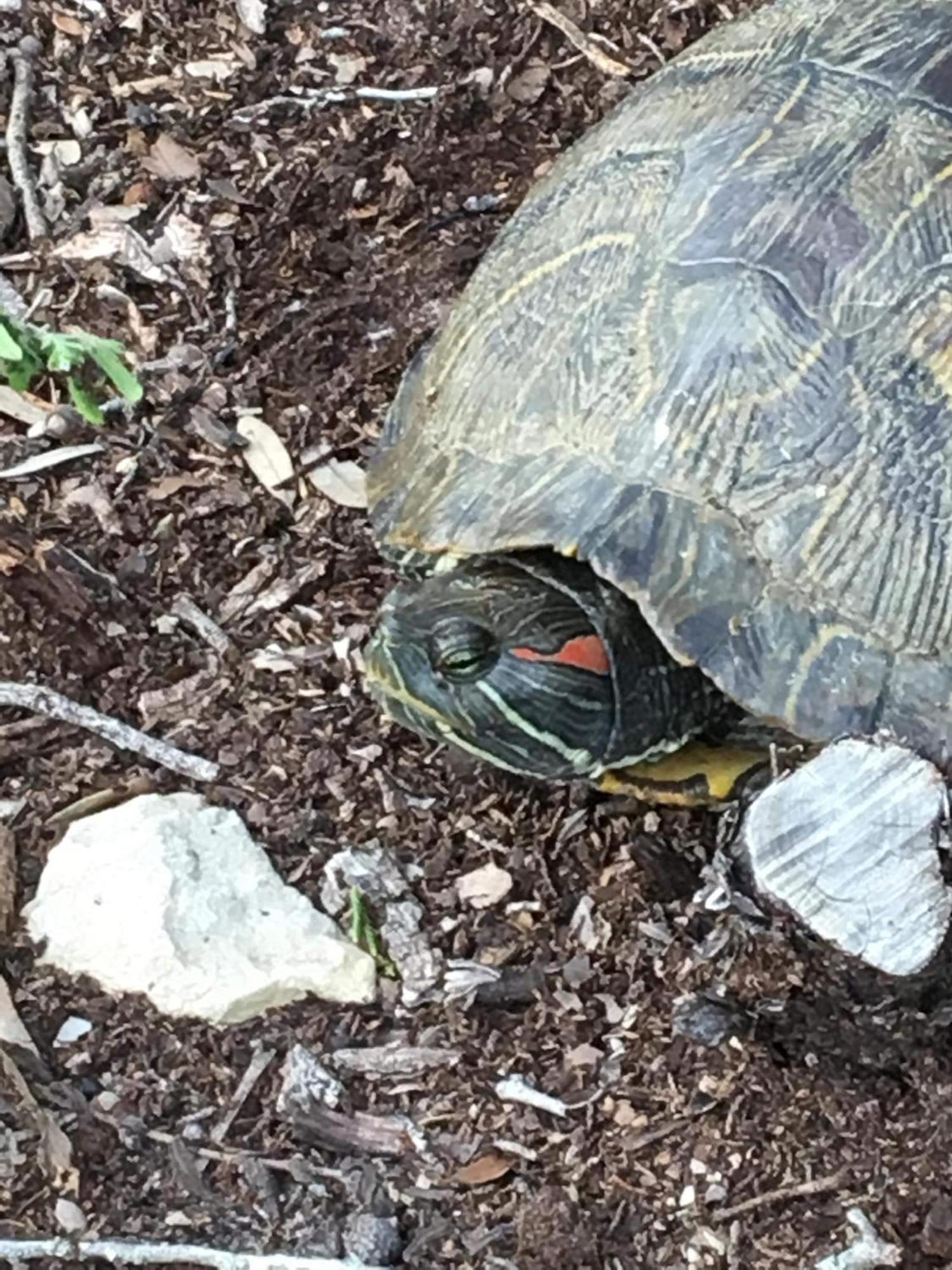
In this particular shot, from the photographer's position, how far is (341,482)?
3775mm

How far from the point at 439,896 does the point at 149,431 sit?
132cm

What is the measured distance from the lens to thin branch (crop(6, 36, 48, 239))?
13.7 ft

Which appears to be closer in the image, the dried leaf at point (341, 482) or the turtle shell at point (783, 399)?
the turtle shell at point (783, 399)

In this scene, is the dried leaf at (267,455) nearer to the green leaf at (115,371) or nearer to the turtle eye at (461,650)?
the green leaf at (115,371)

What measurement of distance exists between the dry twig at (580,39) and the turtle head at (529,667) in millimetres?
1878

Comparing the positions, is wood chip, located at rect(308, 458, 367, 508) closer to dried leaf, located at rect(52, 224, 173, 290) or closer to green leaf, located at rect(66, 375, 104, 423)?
green leaf, located at rect(66, 375, 104, 423)

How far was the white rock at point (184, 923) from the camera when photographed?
10.2 ft

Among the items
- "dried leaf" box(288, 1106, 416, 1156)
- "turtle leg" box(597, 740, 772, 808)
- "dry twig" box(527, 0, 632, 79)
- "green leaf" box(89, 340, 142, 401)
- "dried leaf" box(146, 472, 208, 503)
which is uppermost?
"dry twig" box(527, 0, 632, 79)

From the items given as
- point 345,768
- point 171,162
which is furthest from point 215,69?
point 345,768

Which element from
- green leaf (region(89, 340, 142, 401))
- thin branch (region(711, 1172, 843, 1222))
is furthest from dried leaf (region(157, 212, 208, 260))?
thin branch (region(711, 1172, 843, 1222))

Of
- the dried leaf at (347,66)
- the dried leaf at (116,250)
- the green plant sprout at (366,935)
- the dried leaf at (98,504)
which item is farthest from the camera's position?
the dried leaf at (347,66)

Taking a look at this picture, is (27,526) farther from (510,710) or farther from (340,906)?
(510,710)

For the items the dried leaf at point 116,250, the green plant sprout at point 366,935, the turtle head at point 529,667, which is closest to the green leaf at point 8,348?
the turtle head at point 529,667

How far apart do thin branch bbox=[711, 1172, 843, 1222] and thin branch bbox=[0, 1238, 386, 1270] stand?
0.62 m
